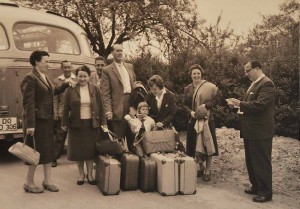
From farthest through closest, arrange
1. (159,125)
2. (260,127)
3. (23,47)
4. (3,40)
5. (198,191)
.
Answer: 1. (23,47)
2. (3,40)
3. (159,125)
4. (198,191)
5. (260,127)

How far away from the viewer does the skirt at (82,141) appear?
21.5ft

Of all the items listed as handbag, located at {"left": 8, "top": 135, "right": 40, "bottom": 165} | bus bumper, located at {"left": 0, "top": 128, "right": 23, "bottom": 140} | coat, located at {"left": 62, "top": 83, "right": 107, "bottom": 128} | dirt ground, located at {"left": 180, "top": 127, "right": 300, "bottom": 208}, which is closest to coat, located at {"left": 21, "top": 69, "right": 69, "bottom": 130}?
handbag, located at {"left": 8, "top": 135, "right": 40, "bottom": 165}

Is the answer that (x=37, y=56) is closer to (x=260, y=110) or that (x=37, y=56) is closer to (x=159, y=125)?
(x=159, y=125)

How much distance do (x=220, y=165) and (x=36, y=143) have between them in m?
3.17

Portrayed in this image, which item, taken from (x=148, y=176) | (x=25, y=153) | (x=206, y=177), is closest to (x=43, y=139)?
(x=25, y=153)

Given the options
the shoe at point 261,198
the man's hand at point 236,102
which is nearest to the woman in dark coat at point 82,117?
the man's hand at point 236,102

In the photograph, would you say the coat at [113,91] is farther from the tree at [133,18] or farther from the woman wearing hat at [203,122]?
the tree at [133,18]

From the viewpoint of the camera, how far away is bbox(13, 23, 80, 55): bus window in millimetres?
8562

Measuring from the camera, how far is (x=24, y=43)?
8.56 m

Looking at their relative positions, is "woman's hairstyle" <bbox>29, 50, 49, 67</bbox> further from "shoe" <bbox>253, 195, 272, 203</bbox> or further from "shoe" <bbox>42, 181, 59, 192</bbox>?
"shoe" <bbox>253, 195, 272, 203</bbox>

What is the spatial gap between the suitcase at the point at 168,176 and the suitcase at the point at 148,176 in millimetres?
110

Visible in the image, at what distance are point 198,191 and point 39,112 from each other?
8.12 ft

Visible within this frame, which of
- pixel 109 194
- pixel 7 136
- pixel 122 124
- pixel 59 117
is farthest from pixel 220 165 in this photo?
pixel 7 136

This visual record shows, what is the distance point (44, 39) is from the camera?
9008 millimetres
